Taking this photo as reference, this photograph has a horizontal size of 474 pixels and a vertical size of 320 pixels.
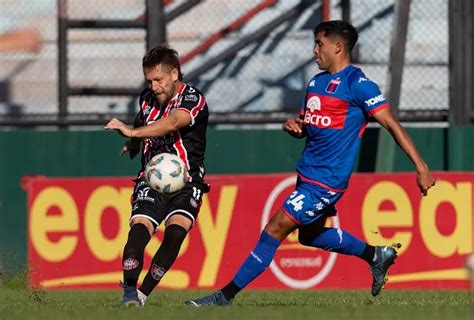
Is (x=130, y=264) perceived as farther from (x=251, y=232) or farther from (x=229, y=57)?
(x=229, y=57)

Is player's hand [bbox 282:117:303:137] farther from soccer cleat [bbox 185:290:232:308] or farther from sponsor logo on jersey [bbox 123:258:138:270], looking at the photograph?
sponsor logo on jersey [bbox 123:258:138:270]

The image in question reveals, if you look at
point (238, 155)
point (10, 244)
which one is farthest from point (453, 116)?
point (10, 244)

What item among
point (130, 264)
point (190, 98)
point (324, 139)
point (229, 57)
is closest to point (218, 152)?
point (229, 57)

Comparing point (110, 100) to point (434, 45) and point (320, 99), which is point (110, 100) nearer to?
point (434, 45)

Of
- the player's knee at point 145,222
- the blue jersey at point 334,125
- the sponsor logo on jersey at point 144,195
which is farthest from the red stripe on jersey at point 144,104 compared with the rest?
the blue jersey at point 334,125

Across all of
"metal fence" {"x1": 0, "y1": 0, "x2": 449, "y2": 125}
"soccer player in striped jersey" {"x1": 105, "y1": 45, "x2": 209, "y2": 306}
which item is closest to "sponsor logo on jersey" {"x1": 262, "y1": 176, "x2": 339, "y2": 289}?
"metal fence" {"x1": 0, "y1": 0, "x2": 449, "y2": 125}

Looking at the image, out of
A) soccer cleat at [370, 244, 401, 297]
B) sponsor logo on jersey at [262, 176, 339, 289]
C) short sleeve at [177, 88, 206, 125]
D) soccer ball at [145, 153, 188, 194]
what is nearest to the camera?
soccer ball at [145, 153, 188, 194]

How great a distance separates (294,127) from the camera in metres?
8.30

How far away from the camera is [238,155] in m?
14.6

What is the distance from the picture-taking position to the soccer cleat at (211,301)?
7996 millimetres

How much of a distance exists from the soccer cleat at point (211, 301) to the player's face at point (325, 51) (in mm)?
1695

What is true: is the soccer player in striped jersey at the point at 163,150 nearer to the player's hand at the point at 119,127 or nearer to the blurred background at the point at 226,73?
the player's hand at the point at 119,127

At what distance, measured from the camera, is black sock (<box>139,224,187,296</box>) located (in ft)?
26.4

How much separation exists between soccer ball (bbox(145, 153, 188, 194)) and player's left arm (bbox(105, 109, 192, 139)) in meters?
0.20
